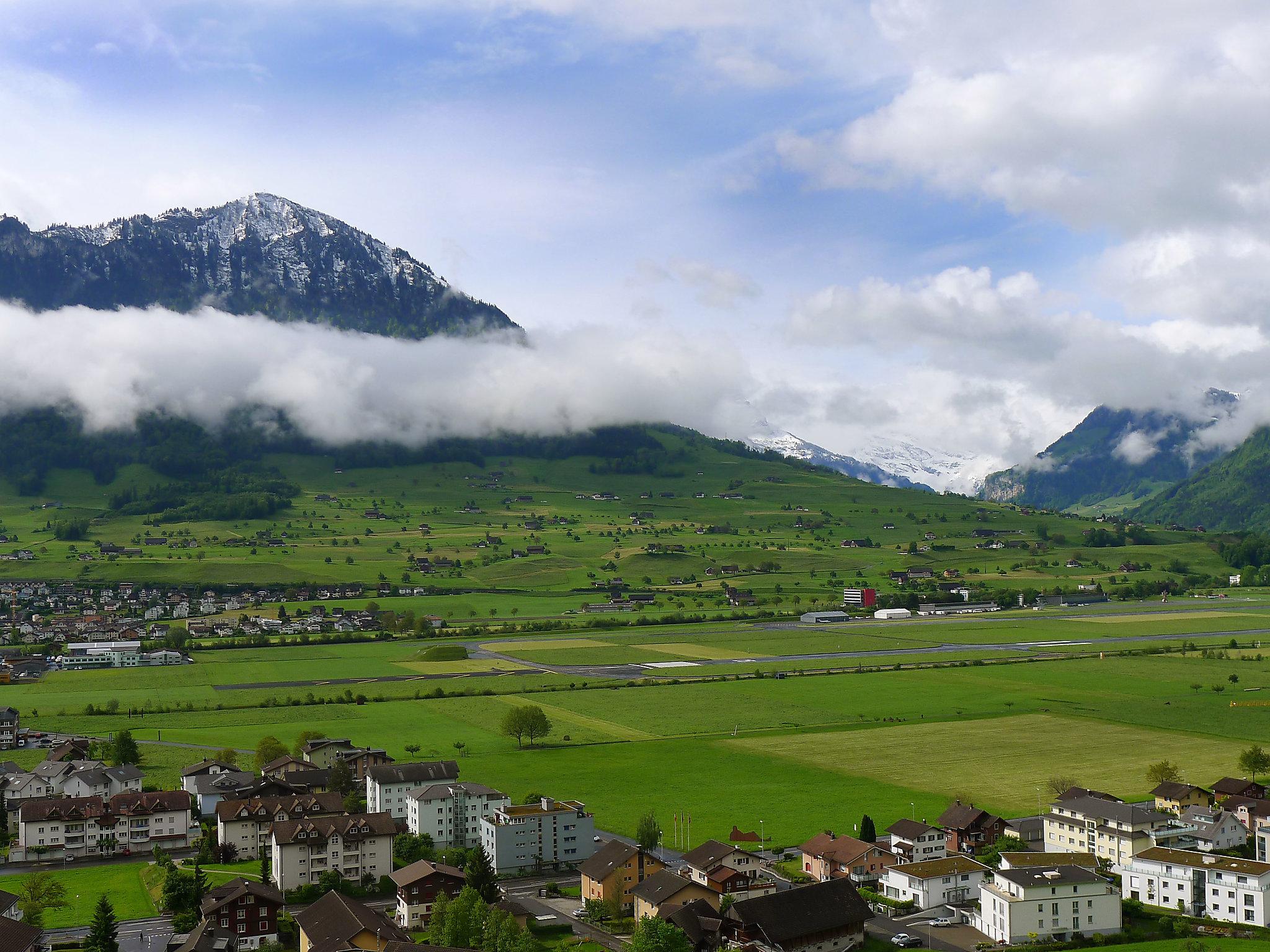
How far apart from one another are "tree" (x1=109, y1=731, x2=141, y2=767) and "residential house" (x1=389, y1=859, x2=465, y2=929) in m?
31.6

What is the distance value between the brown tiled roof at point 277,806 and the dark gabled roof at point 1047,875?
30989mm

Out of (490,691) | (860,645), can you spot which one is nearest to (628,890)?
(490,691)

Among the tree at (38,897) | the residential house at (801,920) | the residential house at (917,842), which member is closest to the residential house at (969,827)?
the residential house at (917,842)

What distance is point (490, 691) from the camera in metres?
99.6

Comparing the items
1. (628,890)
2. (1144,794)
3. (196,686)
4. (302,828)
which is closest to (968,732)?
(1144,794)

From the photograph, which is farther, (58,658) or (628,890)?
(58,658)

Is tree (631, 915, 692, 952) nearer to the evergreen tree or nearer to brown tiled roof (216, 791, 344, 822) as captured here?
the evergreen tree

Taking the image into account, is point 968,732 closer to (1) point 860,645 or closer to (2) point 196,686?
(1) point 860,645

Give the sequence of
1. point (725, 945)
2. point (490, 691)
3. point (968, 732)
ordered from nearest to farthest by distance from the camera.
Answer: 1. point (725, 945)
2. point (968, 732)
3. point (490, 691)

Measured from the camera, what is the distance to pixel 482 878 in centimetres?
4547

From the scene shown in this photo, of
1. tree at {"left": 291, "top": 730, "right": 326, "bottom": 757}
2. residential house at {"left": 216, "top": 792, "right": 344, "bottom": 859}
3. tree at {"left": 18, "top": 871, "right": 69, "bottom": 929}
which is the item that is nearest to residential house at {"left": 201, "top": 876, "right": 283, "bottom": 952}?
tree at {"left": 18, "top": 871, "right": 69, "bottom": 929}

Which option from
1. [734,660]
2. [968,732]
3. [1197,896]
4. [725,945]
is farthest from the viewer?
[734,660]

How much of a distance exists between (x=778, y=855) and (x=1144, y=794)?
21530 mm

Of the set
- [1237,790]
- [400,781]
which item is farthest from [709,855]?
[1237,790]
